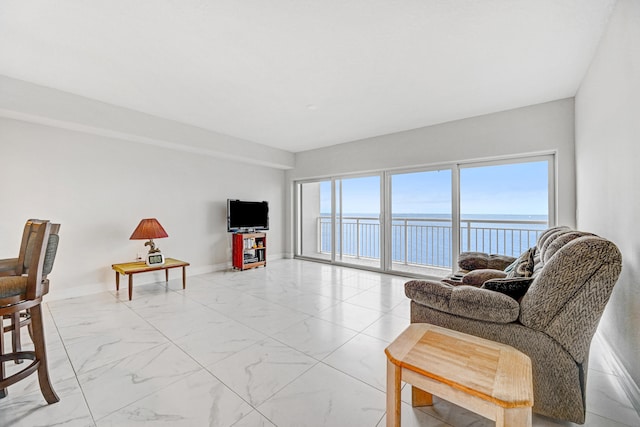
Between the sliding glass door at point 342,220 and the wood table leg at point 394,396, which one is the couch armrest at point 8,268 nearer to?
the wood table leg at point 394,396

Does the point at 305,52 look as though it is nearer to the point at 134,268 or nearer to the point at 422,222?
the point at 134,268

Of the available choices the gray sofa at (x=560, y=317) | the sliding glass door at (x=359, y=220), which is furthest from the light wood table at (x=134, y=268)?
the gray sofa at (x=560, y=317)

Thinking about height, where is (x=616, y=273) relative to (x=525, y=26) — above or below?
below

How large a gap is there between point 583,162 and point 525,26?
1.77 meters

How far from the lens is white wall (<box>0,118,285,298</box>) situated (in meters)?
3.16

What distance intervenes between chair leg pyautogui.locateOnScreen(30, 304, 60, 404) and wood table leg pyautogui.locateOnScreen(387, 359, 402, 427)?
1.94 metres

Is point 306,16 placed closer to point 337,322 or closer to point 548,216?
point 337,322

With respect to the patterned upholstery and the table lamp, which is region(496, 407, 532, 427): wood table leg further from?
the table lamp

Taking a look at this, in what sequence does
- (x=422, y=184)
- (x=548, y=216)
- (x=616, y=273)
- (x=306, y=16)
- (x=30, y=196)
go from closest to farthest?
(x=616, y=273) < (x=306, y=16) < (x=30, y=196) < (x=548, y=216) < (x=422, y=184)

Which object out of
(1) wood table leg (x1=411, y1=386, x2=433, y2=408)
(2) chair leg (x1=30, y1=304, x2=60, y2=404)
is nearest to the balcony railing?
(1) wood table leg (x1=411, y1=386, x2=433, y2=408)

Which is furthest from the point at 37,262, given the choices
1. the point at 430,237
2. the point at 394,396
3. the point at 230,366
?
the point at 430,237

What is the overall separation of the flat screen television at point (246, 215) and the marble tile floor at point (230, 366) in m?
1.85

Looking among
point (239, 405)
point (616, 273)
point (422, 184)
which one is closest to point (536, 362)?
point (616, 273)

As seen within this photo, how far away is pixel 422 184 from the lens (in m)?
4.56
